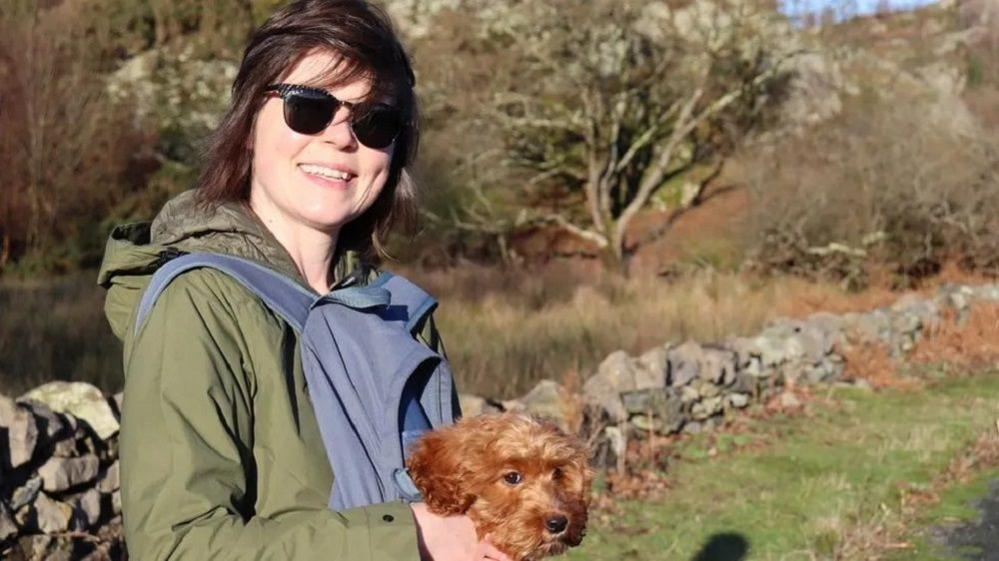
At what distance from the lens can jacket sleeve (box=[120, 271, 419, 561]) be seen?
1.51m

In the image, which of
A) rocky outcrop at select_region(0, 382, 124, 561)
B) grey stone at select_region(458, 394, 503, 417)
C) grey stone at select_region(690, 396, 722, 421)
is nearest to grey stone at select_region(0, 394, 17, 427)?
rocky outcrop at select_region(0, 382, 124, 561)

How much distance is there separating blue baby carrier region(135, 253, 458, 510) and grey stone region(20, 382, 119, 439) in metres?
4.30

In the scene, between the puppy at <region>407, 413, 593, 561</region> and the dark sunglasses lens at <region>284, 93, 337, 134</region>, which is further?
the dark sunglasses lens at <region>284, 93, 337, 134</region>

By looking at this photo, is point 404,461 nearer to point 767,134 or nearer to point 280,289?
point 280,289

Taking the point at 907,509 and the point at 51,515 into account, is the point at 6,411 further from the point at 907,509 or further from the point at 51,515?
the point at 907,509

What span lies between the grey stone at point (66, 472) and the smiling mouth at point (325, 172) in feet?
13.0

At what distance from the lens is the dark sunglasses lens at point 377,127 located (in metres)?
2.10

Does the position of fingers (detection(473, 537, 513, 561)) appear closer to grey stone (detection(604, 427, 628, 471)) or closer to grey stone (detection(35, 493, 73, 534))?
grey stone (detection(35, 493, 73, 534))

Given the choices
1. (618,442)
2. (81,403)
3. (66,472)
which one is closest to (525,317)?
(618,442)

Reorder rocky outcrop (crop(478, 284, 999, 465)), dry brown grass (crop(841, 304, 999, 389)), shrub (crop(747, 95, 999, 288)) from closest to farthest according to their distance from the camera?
rocky outcrop (crop(478, 284, 999, 465)) → dry brown grass (crop(841, 304, 999, 389)) → shrub (crop(747, 95, 999, 288))

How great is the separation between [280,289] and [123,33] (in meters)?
33.3

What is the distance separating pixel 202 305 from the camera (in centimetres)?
167

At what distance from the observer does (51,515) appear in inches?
206

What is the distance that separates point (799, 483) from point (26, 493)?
5320mm
